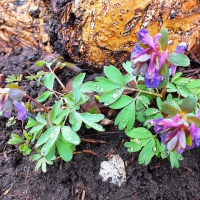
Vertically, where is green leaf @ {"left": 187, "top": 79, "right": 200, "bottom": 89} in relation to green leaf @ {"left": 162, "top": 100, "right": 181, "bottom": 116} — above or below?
below

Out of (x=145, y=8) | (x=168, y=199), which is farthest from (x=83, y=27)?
(x=168, y=199)

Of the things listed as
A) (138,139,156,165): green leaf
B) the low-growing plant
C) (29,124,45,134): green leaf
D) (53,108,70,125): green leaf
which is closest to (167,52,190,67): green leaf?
the low-growing plant

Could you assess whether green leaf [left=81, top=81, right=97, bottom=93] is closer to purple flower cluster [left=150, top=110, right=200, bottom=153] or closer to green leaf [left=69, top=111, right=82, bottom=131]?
green leaf [left=69, top=111, right=82, bottom=131]

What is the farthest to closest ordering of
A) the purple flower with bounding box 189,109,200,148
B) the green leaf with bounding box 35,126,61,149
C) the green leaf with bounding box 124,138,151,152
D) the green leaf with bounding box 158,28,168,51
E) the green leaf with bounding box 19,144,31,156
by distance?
the green leaf with bounding box 19,144,31,156 → the green leaf with bounding box 124,138,151,152 → the green leaf with bounding box 35,126,61,149 → the green leaf with bounding box 158,28,168,51 → the purple flower with bounding box 189,109,200,148

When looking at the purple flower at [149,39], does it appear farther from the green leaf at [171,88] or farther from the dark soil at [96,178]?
the dark soil at [96,178]

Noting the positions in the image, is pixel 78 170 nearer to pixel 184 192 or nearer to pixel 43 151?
pixel 43 151

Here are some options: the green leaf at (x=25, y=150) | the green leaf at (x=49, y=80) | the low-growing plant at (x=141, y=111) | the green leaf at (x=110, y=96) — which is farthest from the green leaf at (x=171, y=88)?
the green leaf at (x=25, y=150)

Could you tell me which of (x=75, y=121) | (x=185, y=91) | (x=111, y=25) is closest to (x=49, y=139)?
(x=75, y=121)
